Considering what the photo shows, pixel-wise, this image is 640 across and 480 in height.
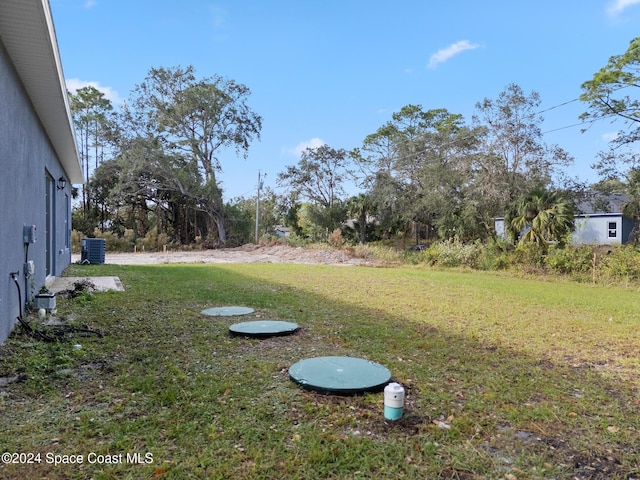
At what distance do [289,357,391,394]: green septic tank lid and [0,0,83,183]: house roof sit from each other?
3425 millimetres

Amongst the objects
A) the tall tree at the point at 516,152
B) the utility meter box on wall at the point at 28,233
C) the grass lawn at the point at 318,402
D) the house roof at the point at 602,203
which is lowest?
the grass lawn at the point at 318,402

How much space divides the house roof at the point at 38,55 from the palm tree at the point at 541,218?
12015 mm

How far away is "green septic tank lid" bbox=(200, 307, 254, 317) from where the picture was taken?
5218mm

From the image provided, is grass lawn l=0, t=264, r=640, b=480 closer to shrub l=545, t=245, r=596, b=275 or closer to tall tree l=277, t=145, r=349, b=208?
shrub l=545, t=245, r=596, b=275

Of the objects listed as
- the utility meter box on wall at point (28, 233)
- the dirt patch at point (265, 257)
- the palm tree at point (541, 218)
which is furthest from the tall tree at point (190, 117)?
the utility meter box on wall at point (28, 233)

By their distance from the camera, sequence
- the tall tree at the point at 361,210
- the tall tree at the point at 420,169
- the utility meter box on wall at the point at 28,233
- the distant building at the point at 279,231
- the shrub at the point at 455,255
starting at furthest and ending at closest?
the distant building at the point at 279,231, the tall tree at the point at 361,210, the tall tree at the point at 420,169, the shrub at the point at 455,255, the utility meter box on wall at the point at 28,233

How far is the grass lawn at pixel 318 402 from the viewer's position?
1866 mm

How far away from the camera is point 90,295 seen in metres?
6.06

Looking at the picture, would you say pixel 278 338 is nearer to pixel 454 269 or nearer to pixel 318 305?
pixel 318 305

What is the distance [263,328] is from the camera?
170 inches

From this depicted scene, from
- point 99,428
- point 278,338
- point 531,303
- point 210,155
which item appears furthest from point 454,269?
point 210,155

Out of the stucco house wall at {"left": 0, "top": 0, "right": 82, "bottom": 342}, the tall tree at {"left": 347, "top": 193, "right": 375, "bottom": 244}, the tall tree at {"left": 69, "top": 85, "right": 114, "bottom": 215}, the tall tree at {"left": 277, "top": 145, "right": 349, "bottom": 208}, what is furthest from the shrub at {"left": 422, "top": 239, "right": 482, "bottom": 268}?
the tall tree at {"left": 69, "top": 85, "right": 114, "bottom": 215}

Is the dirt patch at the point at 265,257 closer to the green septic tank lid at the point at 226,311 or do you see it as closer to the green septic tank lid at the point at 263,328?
the green septic tank lid at the point at 226,311

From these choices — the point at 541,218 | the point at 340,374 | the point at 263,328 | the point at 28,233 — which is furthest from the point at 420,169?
the point at 340,374
